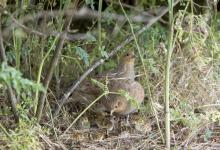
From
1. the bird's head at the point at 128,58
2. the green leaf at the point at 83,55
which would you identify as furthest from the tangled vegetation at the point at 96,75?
the bird's head at the point at 128,58

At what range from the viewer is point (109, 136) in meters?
4.39

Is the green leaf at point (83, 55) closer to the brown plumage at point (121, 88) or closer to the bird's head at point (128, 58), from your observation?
the brown plumage at point (121, 88)

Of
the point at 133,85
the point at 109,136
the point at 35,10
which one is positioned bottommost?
the point at 109,136

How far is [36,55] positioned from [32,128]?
0.84 metres

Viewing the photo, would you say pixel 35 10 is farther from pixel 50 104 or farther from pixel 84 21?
pixel 84 21

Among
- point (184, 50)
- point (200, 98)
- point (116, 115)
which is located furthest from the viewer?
point (184, 50)

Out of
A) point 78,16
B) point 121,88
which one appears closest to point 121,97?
point 121,88

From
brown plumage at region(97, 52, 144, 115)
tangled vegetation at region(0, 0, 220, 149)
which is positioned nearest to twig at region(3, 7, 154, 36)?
tangled vegetation at region(0, 0, 220, 149)

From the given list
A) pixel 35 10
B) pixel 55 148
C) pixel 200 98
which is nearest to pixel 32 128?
pixel 55 148

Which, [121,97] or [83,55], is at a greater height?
[83,55]

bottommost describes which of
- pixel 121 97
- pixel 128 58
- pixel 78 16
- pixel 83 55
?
pixel 121 97

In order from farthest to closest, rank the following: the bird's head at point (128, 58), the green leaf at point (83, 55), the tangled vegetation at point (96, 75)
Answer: the bird's head at point (128, 58) → the green leaf at point (83, 55) → the tangled vegetation at point (96, 75)

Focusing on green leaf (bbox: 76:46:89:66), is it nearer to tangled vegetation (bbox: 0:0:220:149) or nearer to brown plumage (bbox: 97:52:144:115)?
tangled vegetation (bbox: 0:0:220:149)

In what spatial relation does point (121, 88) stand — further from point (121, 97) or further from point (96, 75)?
point (96, 75)
